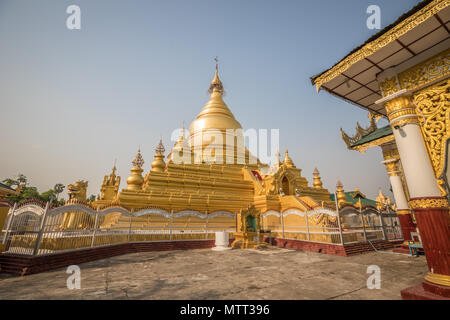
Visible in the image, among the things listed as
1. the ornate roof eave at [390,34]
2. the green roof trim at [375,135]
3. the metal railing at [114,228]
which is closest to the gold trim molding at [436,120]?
the ornate roof eave at [390,34]

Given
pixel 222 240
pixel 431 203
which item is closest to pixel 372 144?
pixel 431 203

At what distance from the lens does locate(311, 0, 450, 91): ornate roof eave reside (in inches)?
153

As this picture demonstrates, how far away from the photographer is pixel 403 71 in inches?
188

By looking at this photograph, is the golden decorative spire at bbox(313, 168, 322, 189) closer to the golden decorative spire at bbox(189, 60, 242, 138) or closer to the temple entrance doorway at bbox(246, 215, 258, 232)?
the golden decorative spire at bbox(189, 60, 242, 138)

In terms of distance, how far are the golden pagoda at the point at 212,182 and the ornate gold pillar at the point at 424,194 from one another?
8515 mm

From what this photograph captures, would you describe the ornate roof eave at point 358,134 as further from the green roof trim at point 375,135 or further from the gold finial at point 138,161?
the gold finial at point 138,161

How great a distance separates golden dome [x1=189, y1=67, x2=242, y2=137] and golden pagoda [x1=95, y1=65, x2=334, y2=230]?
0.14 meters

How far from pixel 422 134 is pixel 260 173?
1906 centimetres

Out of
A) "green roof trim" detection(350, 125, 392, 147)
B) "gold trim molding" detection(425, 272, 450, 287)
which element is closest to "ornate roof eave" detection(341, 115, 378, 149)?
"green roof trim" detection(350, 125, 392, 147)

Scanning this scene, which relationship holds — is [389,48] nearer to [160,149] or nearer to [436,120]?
[436,120]

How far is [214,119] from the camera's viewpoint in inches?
1086

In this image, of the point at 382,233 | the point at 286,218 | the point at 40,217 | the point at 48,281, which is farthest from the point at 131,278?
the point at 382,233
